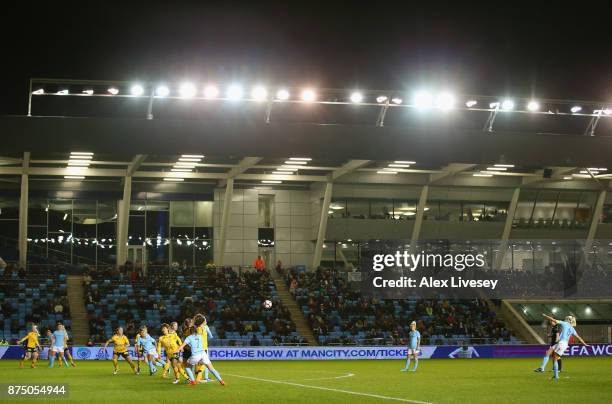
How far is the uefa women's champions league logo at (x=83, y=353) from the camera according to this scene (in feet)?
131

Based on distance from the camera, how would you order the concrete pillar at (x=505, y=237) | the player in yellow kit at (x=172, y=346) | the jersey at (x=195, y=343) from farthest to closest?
the concrete pillar at (x=505, y=237) < the player in yellow kit at (x=172, y=346) < the jersey at (x=195, y=343)

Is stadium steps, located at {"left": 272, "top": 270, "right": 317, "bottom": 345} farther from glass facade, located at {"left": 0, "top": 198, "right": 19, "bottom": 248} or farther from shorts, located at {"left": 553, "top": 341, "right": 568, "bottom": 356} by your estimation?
shorts, located at {"left": 553, "top": 341, "right": 568, "bottom": 356}

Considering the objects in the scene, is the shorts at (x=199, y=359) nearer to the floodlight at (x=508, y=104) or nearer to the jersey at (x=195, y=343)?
the jersey at (x=195, y=343)

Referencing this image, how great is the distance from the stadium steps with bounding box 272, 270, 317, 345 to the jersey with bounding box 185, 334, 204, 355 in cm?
2881

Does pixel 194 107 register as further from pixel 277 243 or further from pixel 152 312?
pixel 277 243

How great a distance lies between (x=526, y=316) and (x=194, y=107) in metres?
27.8

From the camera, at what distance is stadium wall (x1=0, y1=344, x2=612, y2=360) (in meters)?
40.3

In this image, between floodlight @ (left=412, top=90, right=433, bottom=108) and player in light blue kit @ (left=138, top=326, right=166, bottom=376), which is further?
floodlight @ (left=412, top=90, right=433, bottom=108)

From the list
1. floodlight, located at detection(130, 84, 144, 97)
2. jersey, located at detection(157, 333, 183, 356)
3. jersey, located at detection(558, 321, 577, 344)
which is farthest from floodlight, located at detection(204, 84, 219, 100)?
jersey, located at detection(558, 321, 577, 344)

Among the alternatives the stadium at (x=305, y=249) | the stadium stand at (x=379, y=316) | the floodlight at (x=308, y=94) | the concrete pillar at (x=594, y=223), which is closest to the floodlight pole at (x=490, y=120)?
the stadium at (x=305, y=249)

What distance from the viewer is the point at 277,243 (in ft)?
195

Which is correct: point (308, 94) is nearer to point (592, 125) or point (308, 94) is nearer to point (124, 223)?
point (124, 223)

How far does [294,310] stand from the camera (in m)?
→ 52.2

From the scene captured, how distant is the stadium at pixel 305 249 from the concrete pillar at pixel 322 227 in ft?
0.59
